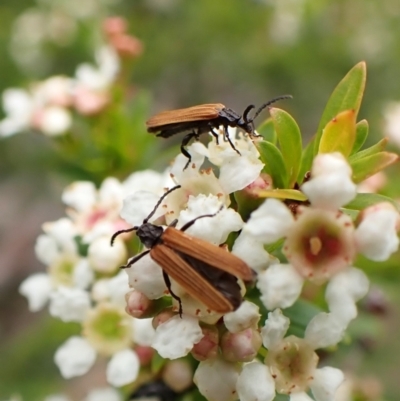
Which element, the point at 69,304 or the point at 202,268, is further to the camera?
the point at 69,304

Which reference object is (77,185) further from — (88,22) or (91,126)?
(88,22)

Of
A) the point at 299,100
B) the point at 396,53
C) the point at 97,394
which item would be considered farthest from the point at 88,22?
the point at 97,394

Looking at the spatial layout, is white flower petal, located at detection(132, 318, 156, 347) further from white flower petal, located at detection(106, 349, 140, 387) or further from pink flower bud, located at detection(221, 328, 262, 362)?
pink flower bud, located at detection(221, 328, 262, 362)

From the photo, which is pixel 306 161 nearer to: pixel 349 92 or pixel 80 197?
pixel 349 92

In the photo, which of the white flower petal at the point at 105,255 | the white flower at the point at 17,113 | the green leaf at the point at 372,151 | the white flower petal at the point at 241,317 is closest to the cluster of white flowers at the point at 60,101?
the white flower at the point at 17,113

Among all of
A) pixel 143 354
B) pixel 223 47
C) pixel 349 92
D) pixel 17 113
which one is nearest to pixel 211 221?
pixel 349 92

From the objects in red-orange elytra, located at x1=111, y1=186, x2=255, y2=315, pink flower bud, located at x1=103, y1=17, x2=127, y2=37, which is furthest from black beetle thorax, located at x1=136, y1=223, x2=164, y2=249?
pink flower bud, located at x1=103, y1=17, x2=127, y2=37

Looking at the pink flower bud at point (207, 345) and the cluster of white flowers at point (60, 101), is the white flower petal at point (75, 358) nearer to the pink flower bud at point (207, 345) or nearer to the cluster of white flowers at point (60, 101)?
the pink flower bud at point (207, 345)
